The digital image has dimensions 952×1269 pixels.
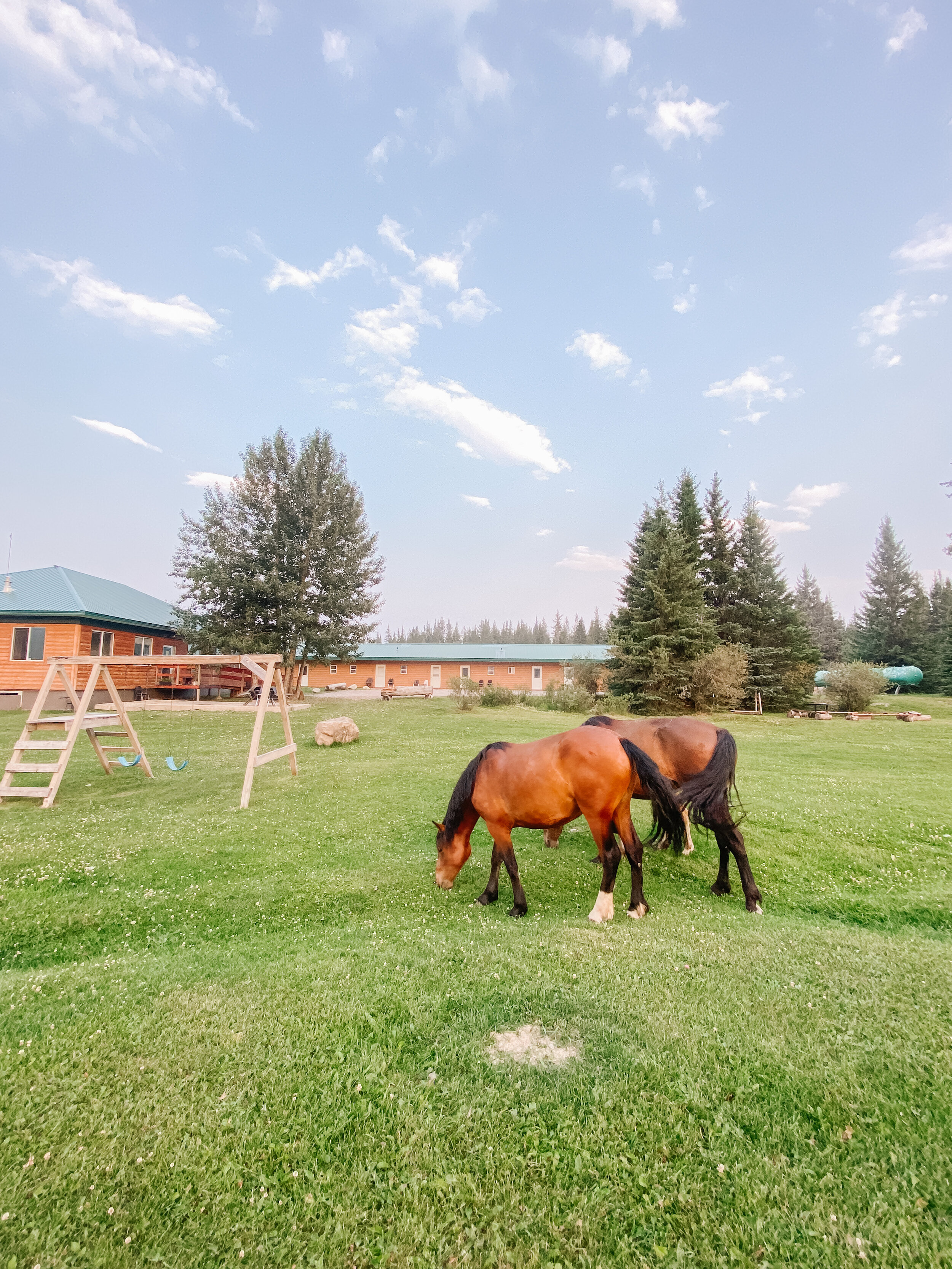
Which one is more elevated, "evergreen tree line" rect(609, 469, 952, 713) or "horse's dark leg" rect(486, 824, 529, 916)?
"evergreen tree line" rect(609, 469, 952, 713)

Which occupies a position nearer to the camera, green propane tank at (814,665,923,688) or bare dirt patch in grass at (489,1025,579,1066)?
bare dirt patch in grass at (489,1025,579,1066)

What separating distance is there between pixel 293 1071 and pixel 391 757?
10924mm

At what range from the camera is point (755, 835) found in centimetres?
779

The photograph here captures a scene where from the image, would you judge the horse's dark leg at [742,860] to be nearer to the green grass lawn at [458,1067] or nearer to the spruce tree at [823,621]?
the green grass lawn at [458,1067]

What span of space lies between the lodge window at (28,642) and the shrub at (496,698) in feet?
74.9

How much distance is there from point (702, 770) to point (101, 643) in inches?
1229

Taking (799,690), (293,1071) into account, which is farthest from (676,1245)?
(799,690)

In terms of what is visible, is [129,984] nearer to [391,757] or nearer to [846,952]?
[846,952]

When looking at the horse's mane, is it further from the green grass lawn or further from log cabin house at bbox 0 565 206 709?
log cabin house at bbox 0 565 206 709

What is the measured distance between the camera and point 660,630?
29.0 metres

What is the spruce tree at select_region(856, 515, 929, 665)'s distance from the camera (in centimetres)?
4944

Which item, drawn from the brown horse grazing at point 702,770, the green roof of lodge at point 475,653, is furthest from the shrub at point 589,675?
the brown horse grazing at point 702,770

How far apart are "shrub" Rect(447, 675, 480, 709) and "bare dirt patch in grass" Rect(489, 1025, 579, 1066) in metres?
26.2

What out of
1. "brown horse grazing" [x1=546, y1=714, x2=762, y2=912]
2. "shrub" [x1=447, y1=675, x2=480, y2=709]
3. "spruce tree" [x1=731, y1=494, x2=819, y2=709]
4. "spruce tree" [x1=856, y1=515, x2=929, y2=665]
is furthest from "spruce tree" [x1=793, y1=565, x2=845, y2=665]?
"brown horse grazing" [x1=546, y1=714, x2=762, y2=912]
